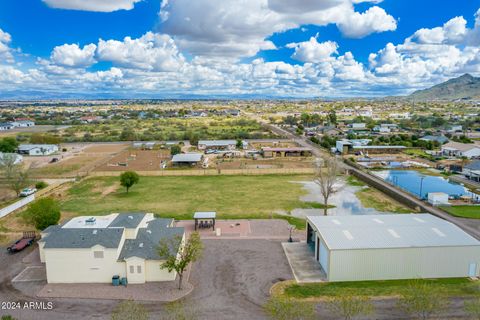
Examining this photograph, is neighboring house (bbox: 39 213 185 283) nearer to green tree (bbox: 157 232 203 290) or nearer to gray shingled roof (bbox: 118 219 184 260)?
gray shingled roof (bbox: 118 219 184 260)

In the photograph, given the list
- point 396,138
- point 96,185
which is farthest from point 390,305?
point 396,138

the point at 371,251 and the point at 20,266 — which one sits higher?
the point at 371,251

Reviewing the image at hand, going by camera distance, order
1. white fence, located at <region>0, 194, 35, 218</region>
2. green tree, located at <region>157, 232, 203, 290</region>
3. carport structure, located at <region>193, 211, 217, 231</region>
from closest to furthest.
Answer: green tree, located at <region>157, 232, 203, 290</region>
carport structure, located at <region>193, 211, 217, 231</region>
white fence, located at <region>0, 194, 35, 218</region>

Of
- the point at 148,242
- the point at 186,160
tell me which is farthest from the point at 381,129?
the point at 148,242

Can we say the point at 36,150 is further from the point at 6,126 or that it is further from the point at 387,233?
the point at 387,233

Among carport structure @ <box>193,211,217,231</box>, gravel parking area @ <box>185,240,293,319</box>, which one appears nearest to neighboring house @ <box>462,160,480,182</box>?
gravel parking area @ <box>185,240,293,319</box>

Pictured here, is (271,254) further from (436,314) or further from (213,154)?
(213,154)
